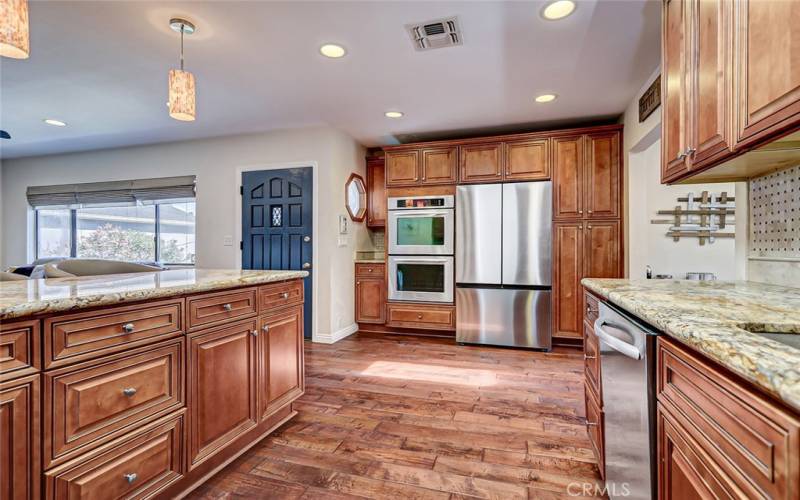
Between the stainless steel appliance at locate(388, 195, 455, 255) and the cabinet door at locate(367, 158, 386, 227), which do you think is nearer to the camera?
the stainless steel appliance at locate(388, 195, 455, 255)

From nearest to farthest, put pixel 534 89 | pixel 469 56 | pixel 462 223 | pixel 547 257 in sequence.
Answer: pixel 469 56
pixel 534 89
pixel 547 257
pixel 462 223

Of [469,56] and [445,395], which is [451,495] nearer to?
[445,395]

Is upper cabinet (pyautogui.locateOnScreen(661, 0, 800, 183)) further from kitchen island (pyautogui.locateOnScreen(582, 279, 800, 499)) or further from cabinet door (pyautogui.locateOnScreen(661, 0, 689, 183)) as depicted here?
kitchen island (pyautogui.locateOnScreen(582, 279, 800, 499))

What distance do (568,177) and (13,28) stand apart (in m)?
3.91

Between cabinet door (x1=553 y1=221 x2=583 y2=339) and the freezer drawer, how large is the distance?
16 cm

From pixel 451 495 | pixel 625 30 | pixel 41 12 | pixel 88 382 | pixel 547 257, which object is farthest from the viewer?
pixel 547 257

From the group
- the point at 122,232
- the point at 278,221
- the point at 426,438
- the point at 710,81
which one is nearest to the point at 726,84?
the point at 710,81

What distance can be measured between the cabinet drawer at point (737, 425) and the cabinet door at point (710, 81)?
79 centimetres

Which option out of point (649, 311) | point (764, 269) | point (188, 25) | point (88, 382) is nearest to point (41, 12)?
point (188, 25)

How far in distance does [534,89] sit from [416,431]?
9.03ft

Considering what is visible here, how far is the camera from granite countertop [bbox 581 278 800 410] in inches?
21.2

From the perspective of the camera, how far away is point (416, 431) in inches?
79.5

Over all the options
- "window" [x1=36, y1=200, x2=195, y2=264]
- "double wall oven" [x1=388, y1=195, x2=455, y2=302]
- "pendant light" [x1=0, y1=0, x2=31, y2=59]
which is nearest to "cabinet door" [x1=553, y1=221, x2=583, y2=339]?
"double wall oven" [x1=388, y1=195, x2=455, y2=302]

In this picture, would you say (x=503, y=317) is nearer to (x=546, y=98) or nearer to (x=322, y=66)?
(x=546, y=98)
